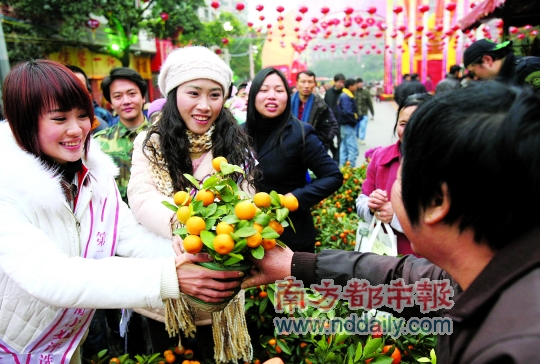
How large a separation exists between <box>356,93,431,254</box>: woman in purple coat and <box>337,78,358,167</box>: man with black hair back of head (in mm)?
5066

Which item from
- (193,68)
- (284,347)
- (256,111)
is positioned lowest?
(284,347)

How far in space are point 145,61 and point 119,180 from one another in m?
19.6

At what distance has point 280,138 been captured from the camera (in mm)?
2592

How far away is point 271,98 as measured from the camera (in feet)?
8.72

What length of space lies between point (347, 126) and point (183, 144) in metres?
6.01

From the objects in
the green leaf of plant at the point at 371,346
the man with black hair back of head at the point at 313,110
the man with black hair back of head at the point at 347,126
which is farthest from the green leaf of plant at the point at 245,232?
the man with black hair back of head at the point at 347,126

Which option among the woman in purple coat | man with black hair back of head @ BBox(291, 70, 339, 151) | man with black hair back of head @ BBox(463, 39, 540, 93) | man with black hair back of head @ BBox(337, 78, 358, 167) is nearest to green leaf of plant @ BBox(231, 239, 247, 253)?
the woman in purple coat

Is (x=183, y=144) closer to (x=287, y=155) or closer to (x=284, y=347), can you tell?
(x=287, y=155)

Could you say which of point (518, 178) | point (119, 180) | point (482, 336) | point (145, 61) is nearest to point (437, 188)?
point (518, 178)

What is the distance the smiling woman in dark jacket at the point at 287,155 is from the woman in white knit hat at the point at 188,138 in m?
0.55

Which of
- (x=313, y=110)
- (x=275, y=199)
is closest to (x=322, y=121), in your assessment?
(x=313, y=110)

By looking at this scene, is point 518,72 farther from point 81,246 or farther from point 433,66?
point 433,66

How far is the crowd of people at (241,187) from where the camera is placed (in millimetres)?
762

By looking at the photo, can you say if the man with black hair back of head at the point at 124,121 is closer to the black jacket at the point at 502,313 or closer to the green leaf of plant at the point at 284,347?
the green leaf of plant at the point at 284,347
